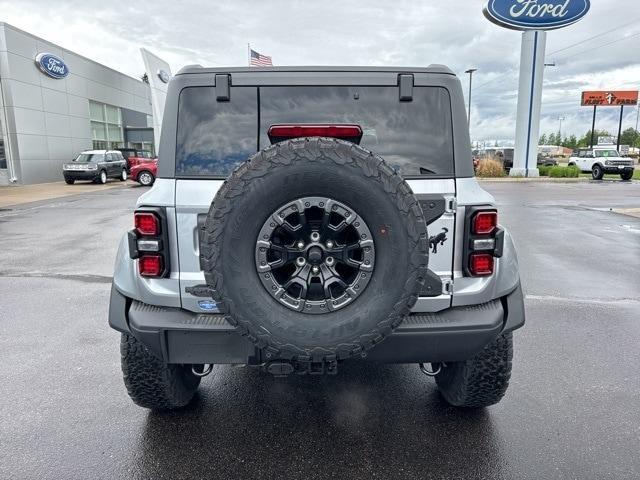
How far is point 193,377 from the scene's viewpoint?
3.03 m

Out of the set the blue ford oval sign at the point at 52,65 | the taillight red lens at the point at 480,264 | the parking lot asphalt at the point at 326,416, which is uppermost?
the blue ford oval sign at the point at 52,65

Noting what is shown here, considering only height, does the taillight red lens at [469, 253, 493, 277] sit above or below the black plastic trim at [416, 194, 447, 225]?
below

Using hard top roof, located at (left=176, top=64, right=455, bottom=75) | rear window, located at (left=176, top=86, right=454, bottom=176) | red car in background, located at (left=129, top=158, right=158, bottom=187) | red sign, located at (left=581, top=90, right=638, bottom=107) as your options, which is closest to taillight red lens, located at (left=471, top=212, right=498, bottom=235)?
rear window, located at (left=176, top=86, right=454, bottom=176)

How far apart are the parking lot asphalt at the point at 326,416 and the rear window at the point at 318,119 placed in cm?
159

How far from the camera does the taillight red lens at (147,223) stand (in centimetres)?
226

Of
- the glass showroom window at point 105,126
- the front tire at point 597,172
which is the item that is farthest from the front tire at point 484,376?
the front tire at point 597,172

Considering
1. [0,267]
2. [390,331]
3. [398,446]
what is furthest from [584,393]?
[0,267]

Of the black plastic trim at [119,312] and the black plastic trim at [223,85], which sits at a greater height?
the black plastic trim at [223,85]

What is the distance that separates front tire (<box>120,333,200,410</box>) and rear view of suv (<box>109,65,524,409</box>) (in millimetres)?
13

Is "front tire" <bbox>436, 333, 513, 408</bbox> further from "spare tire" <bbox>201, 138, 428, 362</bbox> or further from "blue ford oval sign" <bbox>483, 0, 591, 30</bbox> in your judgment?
"blue ford oval sign" <bbox>483, 0, 591, 30</bbox>

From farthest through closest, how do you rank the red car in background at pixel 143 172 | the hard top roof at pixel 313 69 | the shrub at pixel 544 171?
the shrub at pixel 544 171 → the red car in background at pixel 143 172 → the hard top roof at pixel 313 69

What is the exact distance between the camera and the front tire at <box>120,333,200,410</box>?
261 centimetres

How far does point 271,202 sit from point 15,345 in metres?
3.40

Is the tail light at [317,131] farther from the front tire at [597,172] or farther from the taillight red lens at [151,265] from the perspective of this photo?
the front tire at [597,172]
